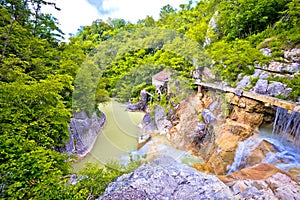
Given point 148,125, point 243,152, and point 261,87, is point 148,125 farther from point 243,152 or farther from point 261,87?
point 261,87

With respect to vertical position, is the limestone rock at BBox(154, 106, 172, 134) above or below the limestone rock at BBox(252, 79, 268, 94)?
below

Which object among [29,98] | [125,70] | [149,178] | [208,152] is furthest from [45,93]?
[208,152]

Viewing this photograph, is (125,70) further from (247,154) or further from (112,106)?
(247,154)

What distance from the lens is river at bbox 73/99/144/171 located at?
5723mm

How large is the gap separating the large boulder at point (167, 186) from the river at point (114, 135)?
2.62m

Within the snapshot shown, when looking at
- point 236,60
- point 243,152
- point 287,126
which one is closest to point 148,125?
point 243,152

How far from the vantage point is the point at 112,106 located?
7168 millimetres

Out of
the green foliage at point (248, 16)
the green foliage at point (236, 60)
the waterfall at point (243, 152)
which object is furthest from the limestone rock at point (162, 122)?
the green foliage at point (248, 16)

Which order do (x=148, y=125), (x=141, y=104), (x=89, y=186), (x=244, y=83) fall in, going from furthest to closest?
1. (x=141, y=104)
2. (x=148, y=125)
3. (x=244, y=83)
4. (x=89, y=186)

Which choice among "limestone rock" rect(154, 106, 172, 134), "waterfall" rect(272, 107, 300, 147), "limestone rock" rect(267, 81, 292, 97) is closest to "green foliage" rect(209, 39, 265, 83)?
"limestone rock" rect(267, 81, 292, 97)

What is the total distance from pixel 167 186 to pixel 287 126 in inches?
128

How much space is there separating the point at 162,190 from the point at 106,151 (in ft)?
11.6

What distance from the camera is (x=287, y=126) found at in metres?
4.16

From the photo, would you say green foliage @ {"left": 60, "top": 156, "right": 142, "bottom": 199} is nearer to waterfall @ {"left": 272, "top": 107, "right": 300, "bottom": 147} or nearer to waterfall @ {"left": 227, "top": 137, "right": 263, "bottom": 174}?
waterfall @ {"left": 227, "top": 137, "right": 263, "bottom": 174}
